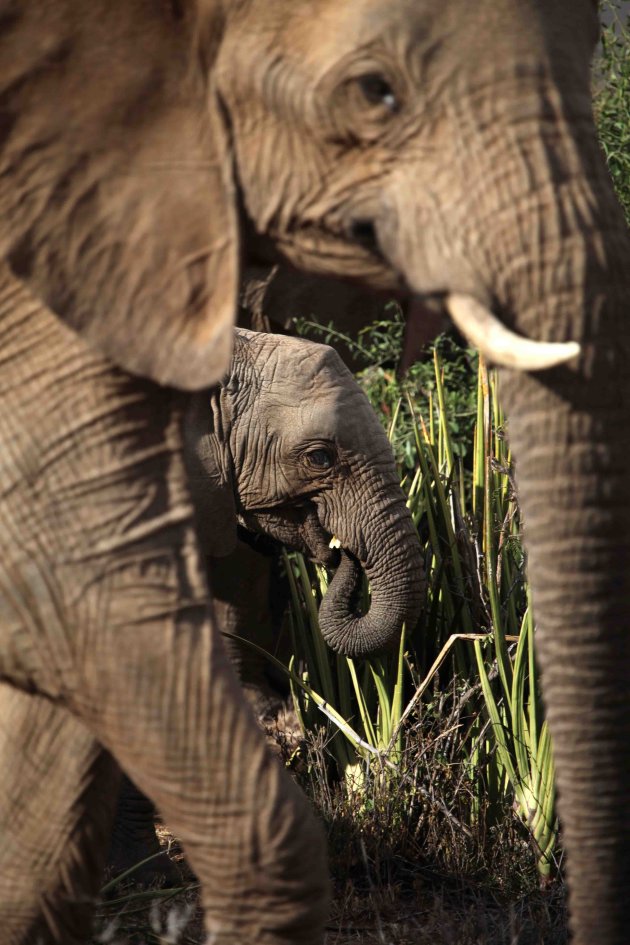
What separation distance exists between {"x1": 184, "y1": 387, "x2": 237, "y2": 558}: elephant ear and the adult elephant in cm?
287

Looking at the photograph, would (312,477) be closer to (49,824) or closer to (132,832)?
(132,832)

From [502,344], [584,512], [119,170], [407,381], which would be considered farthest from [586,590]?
[407,381]

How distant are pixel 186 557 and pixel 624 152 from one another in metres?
4.66

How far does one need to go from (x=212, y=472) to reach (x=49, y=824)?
9.34ft

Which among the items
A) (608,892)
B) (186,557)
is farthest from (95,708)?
(608,892)

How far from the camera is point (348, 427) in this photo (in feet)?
16.5

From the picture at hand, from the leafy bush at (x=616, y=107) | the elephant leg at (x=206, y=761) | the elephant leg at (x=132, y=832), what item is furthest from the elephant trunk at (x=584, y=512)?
the leafy bush at (x=616, y=107)

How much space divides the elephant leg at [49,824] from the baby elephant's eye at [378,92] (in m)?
1.19

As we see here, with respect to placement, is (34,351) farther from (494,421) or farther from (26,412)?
(494,421)

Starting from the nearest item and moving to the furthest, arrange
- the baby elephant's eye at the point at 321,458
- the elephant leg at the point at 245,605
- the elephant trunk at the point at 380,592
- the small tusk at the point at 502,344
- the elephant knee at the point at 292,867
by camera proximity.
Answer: the small tusk at the point at 502,344
the elephant knee at the point at 292,867
the elephant trunk at the point at 380,592
the baby elephant's eye at the point at 321,458
the elephant leg at the point at 245,605

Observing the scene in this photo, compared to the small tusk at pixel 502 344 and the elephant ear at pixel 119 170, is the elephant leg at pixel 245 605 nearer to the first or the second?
the elephant ear at pixel 119 170

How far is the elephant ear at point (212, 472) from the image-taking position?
5328 millimetres

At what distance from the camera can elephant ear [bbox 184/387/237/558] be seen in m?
5.33

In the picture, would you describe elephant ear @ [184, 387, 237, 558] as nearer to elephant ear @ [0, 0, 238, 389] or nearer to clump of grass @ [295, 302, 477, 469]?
clump of grass @ [295, 302, 477, 469]
